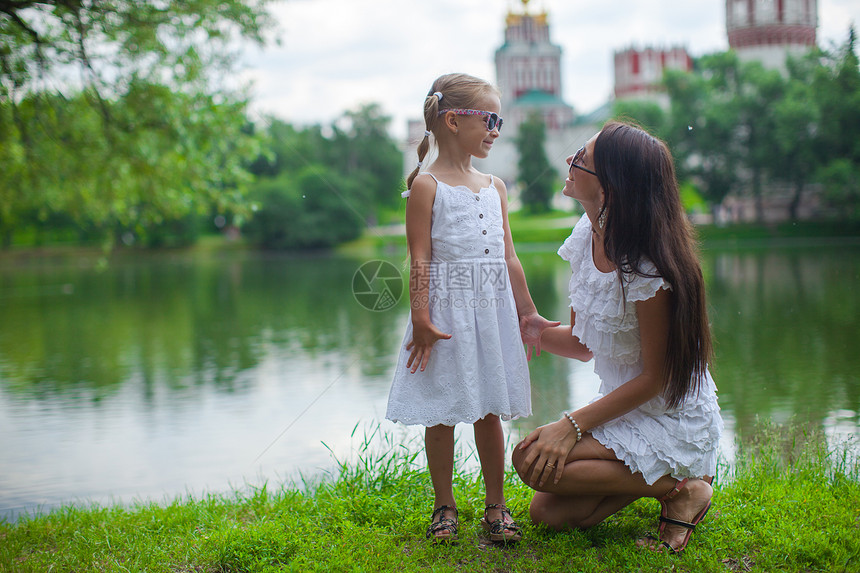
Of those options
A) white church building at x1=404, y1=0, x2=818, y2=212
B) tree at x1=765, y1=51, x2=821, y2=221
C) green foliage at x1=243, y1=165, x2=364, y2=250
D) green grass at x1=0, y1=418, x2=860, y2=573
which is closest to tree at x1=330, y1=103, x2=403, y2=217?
green foliage at x1=243, y1=165, x2=364, y2=250

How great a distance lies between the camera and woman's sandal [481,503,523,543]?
1969mm

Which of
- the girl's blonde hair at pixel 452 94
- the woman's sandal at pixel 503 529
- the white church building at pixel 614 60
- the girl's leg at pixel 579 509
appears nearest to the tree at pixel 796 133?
the white church building at pixel 614 60

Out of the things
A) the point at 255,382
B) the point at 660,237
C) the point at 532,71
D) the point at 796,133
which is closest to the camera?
the point at 660,237

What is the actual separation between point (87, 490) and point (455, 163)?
2.65 m

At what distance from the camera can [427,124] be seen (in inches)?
86.0

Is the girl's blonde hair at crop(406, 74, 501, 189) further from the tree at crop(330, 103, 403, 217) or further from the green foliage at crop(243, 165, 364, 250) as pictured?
the tree at crop(330, 103, 403, 217)

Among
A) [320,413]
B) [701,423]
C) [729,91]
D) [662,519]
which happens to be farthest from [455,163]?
[729,91]

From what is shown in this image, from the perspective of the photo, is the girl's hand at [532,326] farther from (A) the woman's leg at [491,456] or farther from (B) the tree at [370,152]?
(B) the tree at [370,152]

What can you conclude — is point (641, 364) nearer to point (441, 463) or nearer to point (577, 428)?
point (577, 428)

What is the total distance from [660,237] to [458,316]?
0.60 meters

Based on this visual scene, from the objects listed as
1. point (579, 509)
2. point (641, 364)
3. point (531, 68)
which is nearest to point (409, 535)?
point (579, 509)

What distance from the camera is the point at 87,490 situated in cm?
352

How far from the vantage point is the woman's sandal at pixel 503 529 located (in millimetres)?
1969

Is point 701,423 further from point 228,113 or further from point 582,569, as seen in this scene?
point 228,113
